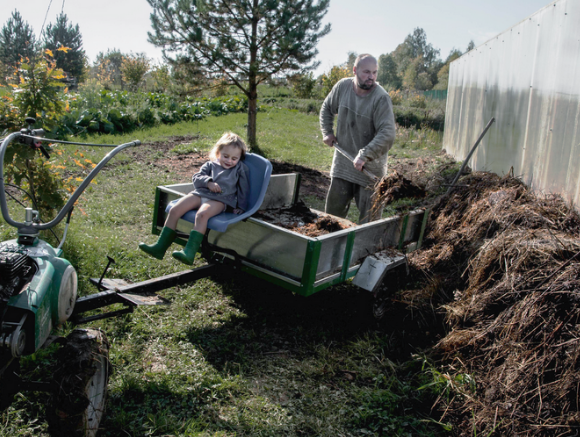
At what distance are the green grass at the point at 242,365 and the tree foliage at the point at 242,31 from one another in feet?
22.1

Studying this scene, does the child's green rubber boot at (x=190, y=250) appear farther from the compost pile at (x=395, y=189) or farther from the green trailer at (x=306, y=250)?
the compost pile at (x=395, y=189)

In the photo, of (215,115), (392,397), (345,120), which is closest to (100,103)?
(215,115)

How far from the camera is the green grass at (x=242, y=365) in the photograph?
284cm

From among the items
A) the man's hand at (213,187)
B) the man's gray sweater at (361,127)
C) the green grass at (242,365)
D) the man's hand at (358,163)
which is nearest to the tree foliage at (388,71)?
the man's gray sweater at (361,127)

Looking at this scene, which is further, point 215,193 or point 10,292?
point 215,193

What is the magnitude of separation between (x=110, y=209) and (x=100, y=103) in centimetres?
901

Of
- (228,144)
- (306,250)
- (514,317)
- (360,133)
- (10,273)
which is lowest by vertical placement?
(514,317)

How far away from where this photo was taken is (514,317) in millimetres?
3178

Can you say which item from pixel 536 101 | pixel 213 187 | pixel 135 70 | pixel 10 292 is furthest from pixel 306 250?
pixel 135 70

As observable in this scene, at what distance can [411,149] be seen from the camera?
1421 centimetres

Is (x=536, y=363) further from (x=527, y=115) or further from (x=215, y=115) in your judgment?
(x=215, y=115)

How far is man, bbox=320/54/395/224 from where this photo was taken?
4664 mm

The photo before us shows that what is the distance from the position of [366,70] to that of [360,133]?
2.12 feet

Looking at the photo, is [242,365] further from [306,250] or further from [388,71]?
[388,71]
